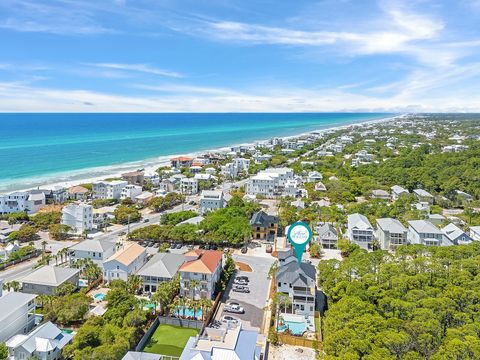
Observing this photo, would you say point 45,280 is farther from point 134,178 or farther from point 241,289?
point 134,178

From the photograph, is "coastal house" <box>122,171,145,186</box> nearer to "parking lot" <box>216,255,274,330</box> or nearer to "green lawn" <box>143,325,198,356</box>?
"parking lot" <box>216,255,274,330</box>

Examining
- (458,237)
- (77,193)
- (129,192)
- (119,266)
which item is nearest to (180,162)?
(129,192)

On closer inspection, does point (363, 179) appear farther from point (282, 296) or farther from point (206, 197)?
point (282, 296)

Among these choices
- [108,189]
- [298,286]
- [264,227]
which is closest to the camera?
[298,286]

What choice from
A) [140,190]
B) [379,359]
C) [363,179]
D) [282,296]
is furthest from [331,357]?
[363,179]

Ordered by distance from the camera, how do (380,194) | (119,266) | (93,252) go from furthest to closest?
(380,194) < (93,252) < (119,266)

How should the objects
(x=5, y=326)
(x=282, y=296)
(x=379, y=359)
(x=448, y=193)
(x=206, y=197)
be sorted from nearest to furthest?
(x=379, y=359)
(x=5, y=326)
(x=282, y=296)
(x=206, y=197)
(x=448, y=193)

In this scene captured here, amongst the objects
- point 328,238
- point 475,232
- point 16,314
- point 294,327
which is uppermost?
point 16,314
